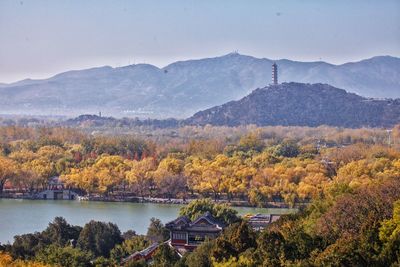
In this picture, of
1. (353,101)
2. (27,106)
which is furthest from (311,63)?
(353,101)

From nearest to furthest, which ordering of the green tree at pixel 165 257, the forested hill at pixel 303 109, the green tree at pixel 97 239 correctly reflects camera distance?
the green tree at pixel 165 257 → the green tree at pixel 97 239 → the forested hill at pixel 303 109

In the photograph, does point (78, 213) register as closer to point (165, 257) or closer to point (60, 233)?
point (60, 233)

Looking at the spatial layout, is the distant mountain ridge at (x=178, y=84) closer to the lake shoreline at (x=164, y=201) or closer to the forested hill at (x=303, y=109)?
the forested hill at (x=303, y=109)

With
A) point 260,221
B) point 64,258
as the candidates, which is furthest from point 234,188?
point 64,258

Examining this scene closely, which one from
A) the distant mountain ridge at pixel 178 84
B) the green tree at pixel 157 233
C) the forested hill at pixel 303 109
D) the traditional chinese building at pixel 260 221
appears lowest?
A: the traditional chinese building at pixel 260 221

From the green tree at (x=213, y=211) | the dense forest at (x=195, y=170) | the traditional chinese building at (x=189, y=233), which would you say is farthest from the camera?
the dense forest at (x=195, y=170)

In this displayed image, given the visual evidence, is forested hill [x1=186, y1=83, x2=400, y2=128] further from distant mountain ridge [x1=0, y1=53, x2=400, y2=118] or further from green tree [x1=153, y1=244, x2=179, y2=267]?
green tree [x1=153, y1=244, x2=179, y2=267]

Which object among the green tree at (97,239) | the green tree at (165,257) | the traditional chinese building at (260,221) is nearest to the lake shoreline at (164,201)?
the traditional chinese building at (260,221)
